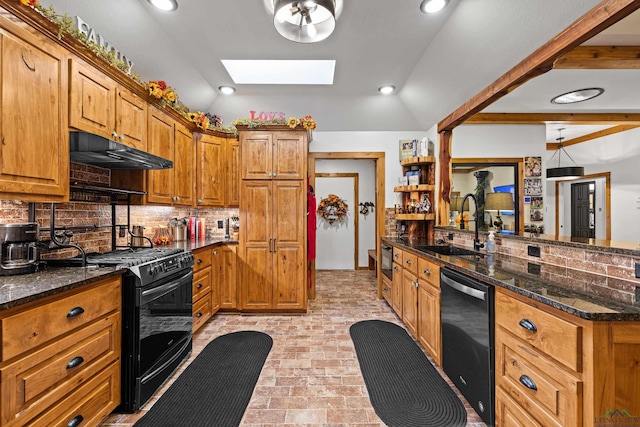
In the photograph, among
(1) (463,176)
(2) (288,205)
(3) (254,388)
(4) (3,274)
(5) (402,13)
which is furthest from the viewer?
(1) (463,176)

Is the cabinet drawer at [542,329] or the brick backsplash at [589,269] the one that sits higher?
the brick backsplash at [589,269]

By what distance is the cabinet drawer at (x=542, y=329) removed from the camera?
1.08 meters

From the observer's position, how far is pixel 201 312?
3.04 m

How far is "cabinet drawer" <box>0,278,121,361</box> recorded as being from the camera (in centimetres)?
115

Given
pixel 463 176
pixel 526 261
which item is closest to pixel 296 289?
pixel 526 261

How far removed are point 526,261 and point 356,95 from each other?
2792 mm

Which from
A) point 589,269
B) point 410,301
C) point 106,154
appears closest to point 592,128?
point 589,269

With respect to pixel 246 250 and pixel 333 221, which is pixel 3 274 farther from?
pixel 333 221

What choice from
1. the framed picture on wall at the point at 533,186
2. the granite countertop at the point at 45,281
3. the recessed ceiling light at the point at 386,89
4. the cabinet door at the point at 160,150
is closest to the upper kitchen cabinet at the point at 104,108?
the cabinet door at the point at 160,150

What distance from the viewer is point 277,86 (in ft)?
11.6

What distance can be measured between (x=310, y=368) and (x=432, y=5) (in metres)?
3.10

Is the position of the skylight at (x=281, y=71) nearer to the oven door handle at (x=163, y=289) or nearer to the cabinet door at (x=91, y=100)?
the cabinet door at (x=91, y=100)

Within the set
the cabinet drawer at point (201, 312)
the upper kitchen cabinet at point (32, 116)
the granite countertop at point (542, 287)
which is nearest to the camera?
the granite countertop at point (542, 287)

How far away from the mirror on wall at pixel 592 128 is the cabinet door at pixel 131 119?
358 centimetres
